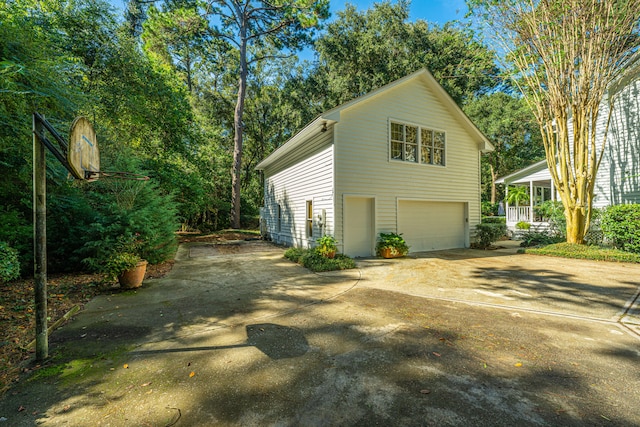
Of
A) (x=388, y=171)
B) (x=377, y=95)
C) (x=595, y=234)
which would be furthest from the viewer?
(x=595, y=234)

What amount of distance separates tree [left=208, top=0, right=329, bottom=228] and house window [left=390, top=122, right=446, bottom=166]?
11.4 meters

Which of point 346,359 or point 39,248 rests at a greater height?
point 39,248

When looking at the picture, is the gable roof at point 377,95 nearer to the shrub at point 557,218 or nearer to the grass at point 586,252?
the shrub at point 557,218

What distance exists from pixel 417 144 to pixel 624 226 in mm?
6962

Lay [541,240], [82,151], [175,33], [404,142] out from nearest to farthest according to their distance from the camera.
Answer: [82,151]
[404,142]
[541,240]
[175,33]

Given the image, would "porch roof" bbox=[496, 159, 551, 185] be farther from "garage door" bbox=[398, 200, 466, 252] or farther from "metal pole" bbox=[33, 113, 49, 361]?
"metal pole" bbox=[33, 113, 49, 361]

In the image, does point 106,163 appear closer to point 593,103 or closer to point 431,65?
point 593,103

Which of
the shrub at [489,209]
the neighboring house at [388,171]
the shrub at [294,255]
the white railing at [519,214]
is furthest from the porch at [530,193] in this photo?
the shrub at [294,255]

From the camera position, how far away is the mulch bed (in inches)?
110

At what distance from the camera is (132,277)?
554cm

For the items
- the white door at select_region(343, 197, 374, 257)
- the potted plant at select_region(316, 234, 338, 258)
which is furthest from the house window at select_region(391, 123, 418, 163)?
the potted plant at select_region(316, 234, 338, 258)

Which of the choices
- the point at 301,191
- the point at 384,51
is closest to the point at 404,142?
the point at 301,191

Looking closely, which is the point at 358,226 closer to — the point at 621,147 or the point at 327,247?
the point at 327,247

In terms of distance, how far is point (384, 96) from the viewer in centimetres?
955
